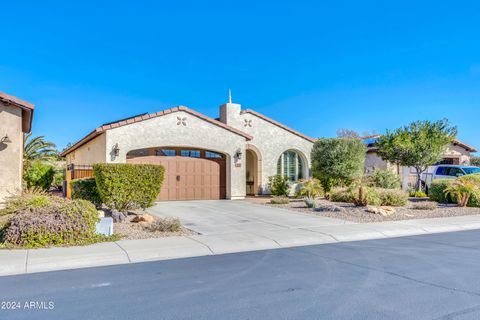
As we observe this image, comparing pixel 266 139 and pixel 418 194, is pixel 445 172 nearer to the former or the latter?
pixel 418 194

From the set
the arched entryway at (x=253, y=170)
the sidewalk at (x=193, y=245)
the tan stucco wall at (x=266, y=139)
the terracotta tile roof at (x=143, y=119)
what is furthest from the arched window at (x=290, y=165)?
the sidewalk at (x=193, y=245)

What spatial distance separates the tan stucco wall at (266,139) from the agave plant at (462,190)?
8.23m

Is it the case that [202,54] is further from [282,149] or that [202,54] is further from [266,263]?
[266,263]

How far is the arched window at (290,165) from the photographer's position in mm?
23552

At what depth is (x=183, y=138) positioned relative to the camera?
727 inches

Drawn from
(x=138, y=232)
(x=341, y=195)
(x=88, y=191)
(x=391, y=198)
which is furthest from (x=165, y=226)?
(x=341, y=195)

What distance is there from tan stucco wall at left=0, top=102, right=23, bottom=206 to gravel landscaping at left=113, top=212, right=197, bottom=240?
492 cm

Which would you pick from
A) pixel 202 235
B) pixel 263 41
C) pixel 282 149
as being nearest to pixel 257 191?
pixel 282 149

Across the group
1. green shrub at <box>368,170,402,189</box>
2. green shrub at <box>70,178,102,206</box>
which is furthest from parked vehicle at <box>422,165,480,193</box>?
green shrub at <box>70,178,102,206</box>

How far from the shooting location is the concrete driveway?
424 inches

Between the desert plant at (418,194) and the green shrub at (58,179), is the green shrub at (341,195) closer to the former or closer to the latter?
the desert plant at (418,194)

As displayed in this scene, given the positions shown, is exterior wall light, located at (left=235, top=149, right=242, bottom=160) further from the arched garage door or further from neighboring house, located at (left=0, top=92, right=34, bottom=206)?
neighboring house, located at (left=0, top=92, right=34, bottom=206)

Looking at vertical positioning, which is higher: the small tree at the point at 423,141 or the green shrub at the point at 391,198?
the small tree at the point at 423,141

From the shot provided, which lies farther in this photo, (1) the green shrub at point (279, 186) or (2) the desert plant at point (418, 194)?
(1) the green shrub at point (279, 186)
